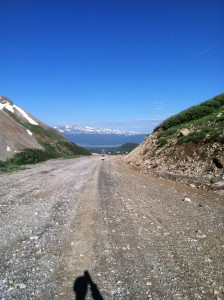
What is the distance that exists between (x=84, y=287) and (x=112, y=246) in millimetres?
2290

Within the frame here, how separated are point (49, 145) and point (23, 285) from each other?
65.8 meters

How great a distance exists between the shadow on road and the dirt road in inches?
0.8

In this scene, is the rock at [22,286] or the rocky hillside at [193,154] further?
the rocky hillside at [193,154]

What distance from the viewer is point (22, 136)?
184 ft

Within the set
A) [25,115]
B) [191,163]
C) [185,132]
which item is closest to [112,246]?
[191,163]

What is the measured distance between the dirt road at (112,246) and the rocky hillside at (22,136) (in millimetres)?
27891

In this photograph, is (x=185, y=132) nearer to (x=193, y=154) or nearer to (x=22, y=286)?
(x=193, y=154)

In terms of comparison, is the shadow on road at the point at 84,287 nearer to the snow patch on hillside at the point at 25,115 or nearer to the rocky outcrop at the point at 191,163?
the rocky outcrop at the point at 191,163

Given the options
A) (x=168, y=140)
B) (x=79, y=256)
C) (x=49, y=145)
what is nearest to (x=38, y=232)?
(x=79, y=256)

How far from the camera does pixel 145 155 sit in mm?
30641

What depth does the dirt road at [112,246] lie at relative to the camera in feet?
20.9

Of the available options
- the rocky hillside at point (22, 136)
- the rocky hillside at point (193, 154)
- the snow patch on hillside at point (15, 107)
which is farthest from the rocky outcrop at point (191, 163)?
the snow patch on hillside at point (15, 107)

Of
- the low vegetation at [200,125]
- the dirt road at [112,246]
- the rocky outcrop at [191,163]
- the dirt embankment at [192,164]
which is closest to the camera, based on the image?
the dirt road at [112,246]

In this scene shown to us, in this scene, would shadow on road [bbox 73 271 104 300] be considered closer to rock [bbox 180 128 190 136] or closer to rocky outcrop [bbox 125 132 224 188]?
rocky outcrop [bbox 125 132 224 188]
